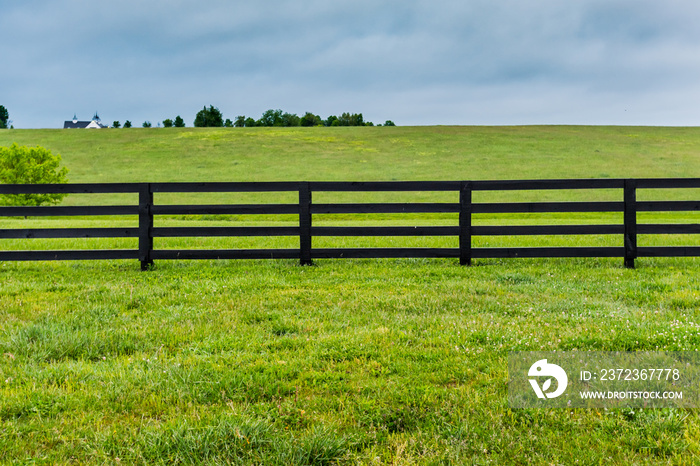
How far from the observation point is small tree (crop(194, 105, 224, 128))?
101 m

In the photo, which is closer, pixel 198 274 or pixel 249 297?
pixel 249 297

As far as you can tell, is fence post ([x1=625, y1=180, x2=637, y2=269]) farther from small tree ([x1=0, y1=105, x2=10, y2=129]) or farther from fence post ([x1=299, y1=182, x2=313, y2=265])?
small tree ([x1=0, y1=105, x2=10, y2=129])

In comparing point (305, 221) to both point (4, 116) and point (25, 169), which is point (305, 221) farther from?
point (4, 116)

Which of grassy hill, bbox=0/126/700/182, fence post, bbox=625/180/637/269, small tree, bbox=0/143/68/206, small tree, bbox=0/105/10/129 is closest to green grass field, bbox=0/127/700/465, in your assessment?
fence post, bbox=625/180/637/269

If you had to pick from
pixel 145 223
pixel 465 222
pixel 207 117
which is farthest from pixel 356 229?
pixel 207 117

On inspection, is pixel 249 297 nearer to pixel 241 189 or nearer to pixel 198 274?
pixel 198 274

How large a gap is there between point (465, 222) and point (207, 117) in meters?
100.0

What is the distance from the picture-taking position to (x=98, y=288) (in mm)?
7410

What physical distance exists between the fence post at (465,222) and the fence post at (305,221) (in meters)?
2.91

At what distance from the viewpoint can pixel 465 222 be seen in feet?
30.7

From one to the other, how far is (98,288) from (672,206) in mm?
10314

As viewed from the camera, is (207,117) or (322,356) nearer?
(322,356)

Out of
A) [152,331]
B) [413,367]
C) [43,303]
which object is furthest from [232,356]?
[43,303]

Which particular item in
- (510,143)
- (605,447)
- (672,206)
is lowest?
(605,447)
